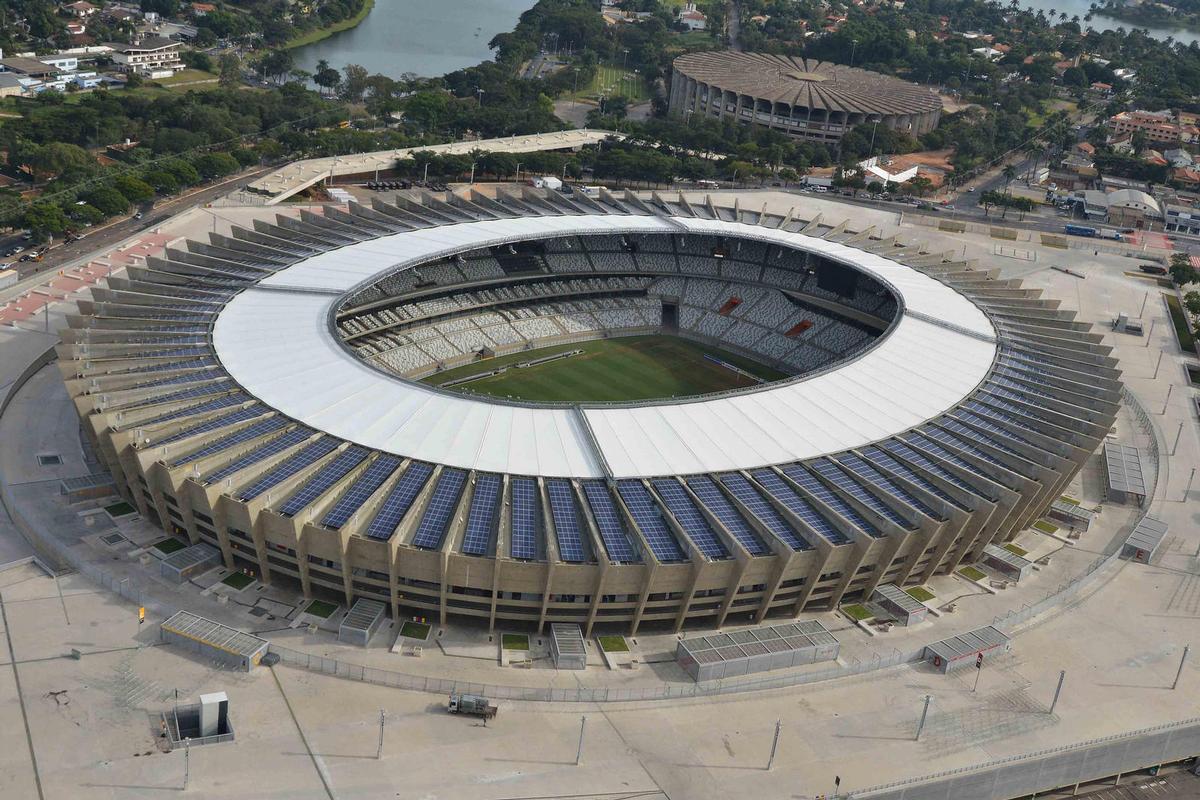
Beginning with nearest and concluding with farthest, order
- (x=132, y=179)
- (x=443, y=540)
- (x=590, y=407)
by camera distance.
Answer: (x=443, y=540) → (x=590, y=407) → (x=132, y=179)

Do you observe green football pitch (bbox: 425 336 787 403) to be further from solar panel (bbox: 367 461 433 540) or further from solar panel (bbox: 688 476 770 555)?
solar panel (bbox: 367 461 433 540)

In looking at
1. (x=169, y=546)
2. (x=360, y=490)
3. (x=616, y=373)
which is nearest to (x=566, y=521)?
(x=360, y=490)

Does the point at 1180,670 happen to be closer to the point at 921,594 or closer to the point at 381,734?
the point at 921,594

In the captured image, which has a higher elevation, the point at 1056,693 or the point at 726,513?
the point at 726,513

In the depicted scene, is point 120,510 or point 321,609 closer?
point 321,609

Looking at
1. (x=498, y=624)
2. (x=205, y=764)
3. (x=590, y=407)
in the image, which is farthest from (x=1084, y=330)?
(x=205, y=764)

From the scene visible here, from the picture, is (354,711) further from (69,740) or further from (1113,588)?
(1113,588)
